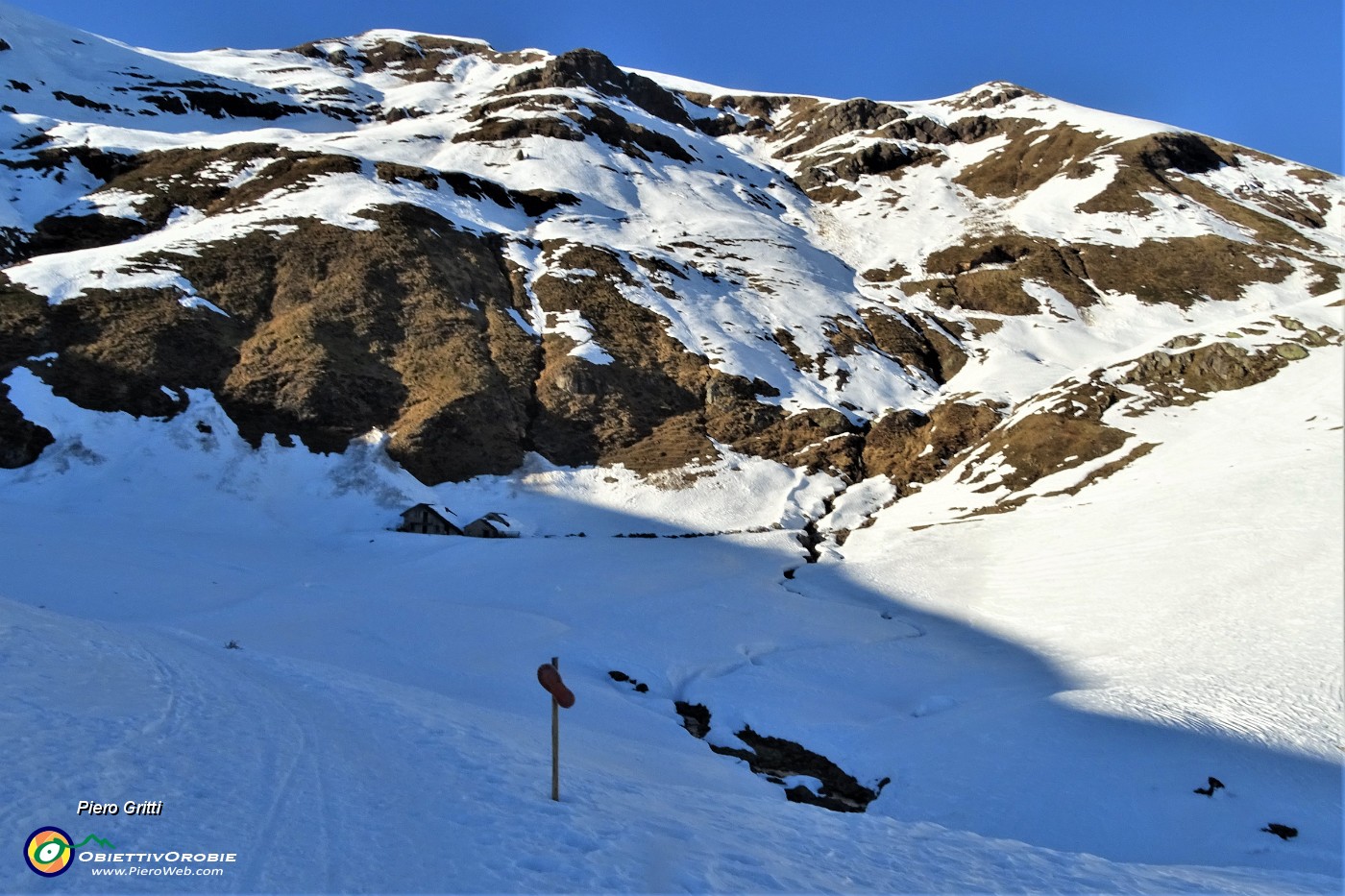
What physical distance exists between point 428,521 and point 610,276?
24.7 metres

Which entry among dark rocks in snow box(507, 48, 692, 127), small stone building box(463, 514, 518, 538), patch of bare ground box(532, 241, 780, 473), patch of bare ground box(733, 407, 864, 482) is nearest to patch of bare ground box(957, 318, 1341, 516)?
patch of bare ground box(733, 407, 864, 482)

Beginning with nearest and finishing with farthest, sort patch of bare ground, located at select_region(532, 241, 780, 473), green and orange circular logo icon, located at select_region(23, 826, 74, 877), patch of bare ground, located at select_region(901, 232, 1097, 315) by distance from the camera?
1. green and orange circular logo icon, located at select_region(23, 826, 74, 877)
2. patch of bare ground, located at select_region(532, 241, 780, 473)
3. patch of bare ground, located at select_region(901, 232, 1097, 315)

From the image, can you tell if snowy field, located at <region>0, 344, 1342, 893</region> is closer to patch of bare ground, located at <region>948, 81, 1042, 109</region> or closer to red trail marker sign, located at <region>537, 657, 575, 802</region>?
red trail marker sign, located at <region>537, 657, 575, 802</region>

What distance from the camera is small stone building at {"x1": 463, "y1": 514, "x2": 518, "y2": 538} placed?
1064 inches

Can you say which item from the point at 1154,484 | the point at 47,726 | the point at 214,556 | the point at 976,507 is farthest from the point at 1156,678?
the point at 214,556

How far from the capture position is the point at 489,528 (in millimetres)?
27219

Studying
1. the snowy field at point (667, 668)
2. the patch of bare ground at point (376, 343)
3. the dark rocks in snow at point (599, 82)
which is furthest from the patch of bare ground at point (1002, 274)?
the dark rocks in snow at point (599, 82)

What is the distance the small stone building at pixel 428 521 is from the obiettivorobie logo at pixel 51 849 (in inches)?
880

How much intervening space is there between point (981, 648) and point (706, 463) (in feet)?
57.6

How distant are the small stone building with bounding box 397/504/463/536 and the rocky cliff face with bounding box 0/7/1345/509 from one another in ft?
14.4

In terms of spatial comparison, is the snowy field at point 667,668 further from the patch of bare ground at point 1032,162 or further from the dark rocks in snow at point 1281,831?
the patch of bare ground at point 1032,162

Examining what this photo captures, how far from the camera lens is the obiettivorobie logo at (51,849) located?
4594 millimetres

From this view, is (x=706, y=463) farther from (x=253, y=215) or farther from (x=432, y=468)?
(x=253, y=215)

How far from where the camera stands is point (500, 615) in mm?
18328
